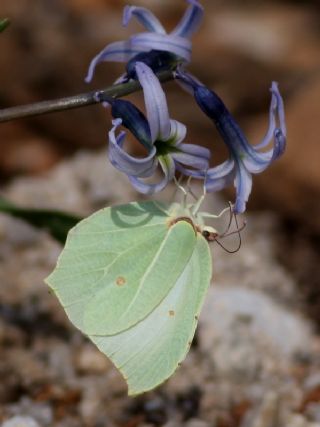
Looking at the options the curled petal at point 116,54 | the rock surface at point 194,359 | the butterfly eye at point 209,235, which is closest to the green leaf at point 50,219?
the rock surface at point 194,359

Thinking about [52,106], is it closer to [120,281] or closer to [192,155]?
[192,155]

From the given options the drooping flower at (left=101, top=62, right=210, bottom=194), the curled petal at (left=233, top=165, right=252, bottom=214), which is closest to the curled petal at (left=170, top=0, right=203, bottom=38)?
the drooping flower at (left=101, top=62, right=210, bottom=194)

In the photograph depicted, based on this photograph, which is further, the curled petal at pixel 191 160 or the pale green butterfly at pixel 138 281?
the pale green butterfly at pixel 138 281

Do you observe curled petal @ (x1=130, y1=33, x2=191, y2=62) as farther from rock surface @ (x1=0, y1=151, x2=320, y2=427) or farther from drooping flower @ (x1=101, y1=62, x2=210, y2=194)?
rock surface @ (x1=0, y1=151, x2=320, y2=427)

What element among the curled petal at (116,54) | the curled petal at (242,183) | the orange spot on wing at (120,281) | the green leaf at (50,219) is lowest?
the green leaf at (50,219)

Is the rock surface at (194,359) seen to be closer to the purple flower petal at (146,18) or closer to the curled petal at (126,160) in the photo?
the curled petal at (126,160)

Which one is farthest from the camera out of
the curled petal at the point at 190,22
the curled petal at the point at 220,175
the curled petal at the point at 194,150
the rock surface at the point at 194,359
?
the rock surface at the point at 194,359

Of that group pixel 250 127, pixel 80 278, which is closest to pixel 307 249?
pixel 250 127

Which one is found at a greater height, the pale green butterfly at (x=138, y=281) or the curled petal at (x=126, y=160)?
the curled petal at (x=126, y=160)
